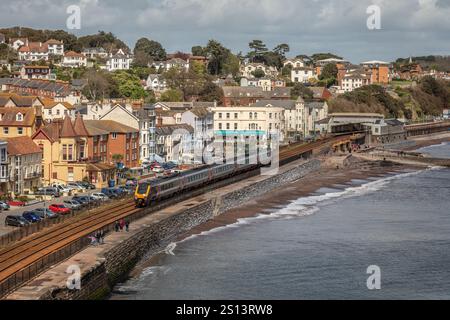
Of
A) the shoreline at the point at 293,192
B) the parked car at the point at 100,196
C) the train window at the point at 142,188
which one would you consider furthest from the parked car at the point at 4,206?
the shoreline at the point at 293,192

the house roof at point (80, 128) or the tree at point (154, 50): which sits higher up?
the tree at point (154, 50)

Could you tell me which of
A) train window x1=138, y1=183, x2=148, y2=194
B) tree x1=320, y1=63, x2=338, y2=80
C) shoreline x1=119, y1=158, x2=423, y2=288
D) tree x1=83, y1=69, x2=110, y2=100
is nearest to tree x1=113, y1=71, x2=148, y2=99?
tree x1=83, y1=69, x2=110, y2=100

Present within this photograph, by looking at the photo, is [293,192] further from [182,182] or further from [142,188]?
[142,188]

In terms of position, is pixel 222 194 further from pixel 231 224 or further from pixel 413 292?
pixel 413 292

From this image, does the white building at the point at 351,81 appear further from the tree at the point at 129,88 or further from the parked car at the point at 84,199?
the parked car at the point at 84,199

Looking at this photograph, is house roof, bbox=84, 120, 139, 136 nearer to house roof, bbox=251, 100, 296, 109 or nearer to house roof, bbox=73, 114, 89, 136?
house roof, bbox=73, 114, 89, 136

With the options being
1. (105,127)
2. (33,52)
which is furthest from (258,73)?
(105,127)
